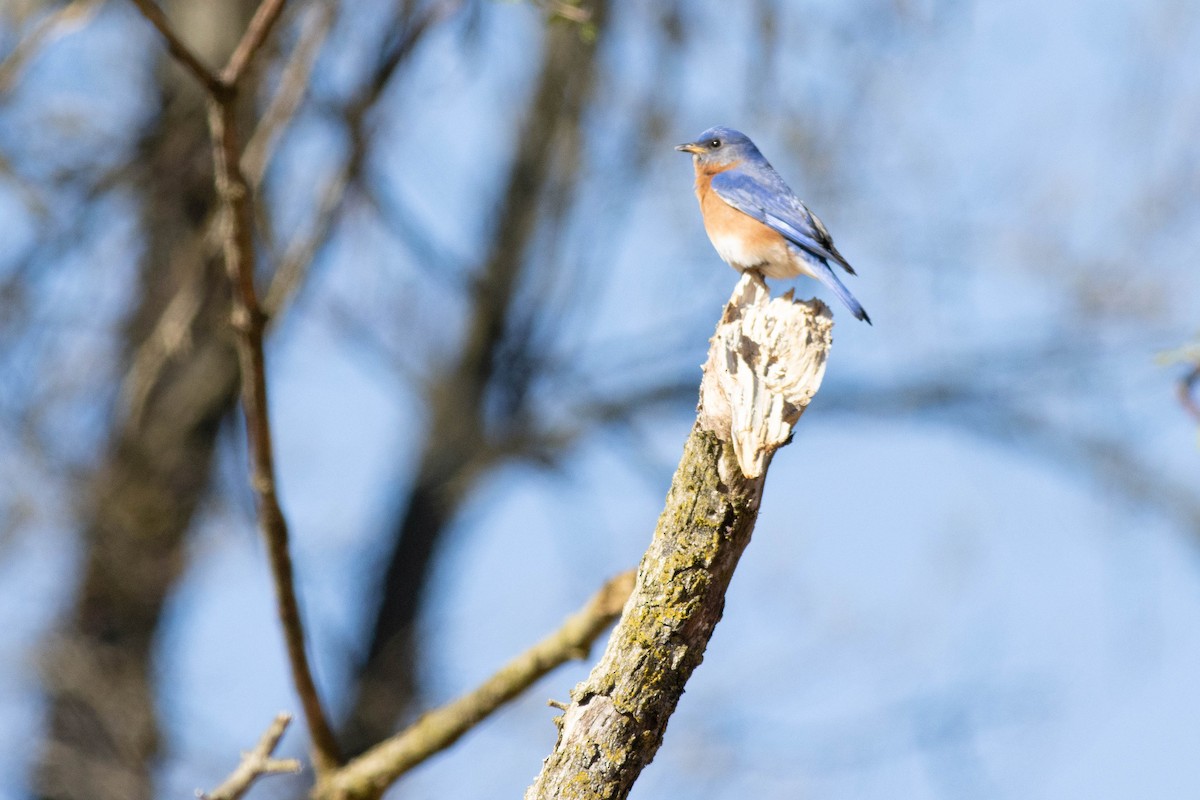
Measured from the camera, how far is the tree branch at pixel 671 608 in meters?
2.82

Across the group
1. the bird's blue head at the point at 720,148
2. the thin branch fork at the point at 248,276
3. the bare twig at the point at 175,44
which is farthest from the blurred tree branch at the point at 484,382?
the bare twig at the point at 175,44

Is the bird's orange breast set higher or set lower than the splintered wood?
lower

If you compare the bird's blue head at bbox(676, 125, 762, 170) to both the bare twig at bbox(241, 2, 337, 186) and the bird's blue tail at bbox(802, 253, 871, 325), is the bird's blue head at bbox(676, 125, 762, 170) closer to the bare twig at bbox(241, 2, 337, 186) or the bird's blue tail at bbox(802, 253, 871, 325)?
the bird's blue tail at bbox(802, 253, 871, 325)

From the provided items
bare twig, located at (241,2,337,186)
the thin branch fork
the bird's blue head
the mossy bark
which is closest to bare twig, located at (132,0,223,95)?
the thin branch fork

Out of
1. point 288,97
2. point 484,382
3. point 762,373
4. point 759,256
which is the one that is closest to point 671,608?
point 762,373

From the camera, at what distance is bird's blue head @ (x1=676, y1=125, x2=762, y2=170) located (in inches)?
219

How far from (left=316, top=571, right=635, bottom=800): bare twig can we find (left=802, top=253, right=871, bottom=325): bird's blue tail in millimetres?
1299

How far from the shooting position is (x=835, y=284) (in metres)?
4.29

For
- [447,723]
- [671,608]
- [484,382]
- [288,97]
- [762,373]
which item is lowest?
[484,382]

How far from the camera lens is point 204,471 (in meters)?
9.02

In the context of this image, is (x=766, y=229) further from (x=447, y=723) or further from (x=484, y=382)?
(x=484, y=382)

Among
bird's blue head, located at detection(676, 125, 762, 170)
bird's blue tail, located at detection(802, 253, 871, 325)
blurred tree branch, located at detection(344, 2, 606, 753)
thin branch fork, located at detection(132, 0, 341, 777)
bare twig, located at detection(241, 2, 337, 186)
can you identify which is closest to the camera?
thin branch fork, located at detection(132, 0, 341, 777)

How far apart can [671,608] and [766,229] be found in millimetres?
2114

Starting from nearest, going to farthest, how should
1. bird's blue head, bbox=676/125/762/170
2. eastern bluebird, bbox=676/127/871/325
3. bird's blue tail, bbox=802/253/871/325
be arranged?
1. bird's blue tail, bbox=802/253/871/325
2. eastern bluebird, bbox=676/127/871/325
3. bird's blue head, bbox=676/125/762/170
